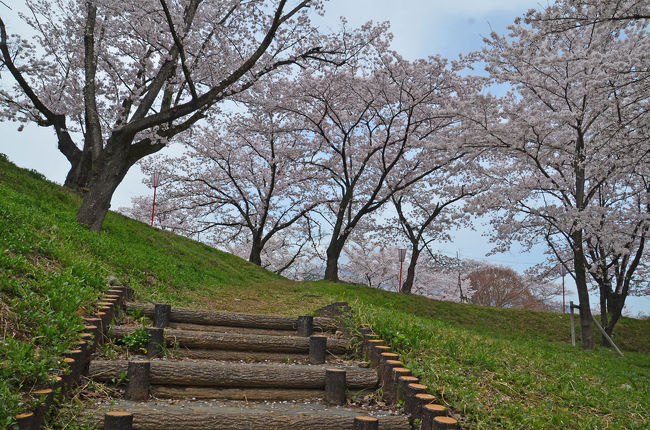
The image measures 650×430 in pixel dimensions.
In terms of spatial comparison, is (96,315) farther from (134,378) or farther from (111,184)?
Result: (111,184)

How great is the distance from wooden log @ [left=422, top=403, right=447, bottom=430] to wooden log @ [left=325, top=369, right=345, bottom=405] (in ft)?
3.08

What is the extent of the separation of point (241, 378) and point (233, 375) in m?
0.08

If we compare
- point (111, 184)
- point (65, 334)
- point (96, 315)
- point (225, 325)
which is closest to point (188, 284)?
point (111, 184)

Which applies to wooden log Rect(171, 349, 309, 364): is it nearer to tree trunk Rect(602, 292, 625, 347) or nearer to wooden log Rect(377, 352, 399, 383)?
wooden log Rect(377, 352, 399, 383)

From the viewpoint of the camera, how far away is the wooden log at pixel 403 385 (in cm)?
406

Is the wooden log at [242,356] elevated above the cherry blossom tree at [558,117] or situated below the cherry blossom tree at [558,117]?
below

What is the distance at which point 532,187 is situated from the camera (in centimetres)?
1380

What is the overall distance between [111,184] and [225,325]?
6.32m

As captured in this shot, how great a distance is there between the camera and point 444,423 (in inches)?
130

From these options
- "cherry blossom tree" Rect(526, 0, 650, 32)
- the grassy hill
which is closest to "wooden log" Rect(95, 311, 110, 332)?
the grassy hill

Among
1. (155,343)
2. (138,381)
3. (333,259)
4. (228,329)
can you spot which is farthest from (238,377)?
(333,259)

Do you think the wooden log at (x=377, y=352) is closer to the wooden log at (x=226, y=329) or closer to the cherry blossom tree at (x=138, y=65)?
the wooden log at (x=226, y=329)

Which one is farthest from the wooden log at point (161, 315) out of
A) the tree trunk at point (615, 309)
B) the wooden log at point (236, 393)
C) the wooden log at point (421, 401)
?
the tree trunk at point (615, 309)

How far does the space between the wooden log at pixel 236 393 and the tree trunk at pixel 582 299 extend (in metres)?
10.4
